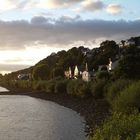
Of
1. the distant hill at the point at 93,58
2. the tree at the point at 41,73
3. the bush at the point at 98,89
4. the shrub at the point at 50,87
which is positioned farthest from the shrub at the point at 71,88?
the tree at the point at 41,73

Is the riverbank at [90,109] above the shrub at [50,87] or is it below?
below

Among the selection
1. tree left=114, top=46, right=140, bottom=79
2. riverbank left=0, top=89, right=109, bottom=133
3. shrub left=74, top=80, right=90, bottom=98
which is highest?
tree left=114, top=46, right=140, bottom=79

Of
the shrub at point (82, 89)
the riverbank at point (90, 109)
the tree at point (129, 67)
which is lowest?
the riverbank at point (90, 109)

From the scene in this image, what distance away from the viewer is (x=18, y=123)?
45625 millimetres

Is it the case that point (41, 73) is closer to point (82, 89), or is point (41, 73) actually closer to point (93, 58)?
point (93, 58)

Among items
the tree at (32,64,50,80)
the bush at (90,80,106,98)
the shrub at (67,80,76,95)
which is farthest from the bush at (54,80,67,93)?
the tree at (32,64,50,80)

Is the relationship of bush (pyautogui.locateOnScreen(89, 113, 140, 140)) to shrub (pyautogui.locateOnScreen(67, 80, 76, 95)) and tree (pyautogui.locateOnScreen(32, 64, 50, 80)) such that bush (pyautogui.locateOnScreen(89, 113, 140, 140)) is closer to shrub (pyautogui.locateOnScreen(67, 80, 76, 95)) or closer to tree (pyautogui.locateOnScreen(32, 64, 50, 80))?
shrub (pyautogui.locateOnScreen(67, 80, 76, 95))

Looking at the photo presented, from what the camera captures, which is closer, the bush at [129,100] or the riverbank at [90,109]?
the bush at [129,100]

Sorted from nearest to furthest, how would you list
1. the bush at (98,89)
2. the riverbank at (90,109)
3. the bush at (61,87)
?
1. the riverbank at (90,109)
2. the bush at (98,89)
3. the bush at (61,87)

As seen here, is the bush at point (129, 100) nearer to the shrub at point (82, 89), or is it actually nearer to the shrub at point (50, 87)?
→ the shrub at point (82, 89)

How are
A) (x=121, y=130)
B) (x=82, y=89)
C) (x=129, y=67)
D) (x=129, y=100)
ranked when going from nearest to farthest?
(x=121, y=130), (x=129, y=100), (x=129, y=67), (x=82, y=89)

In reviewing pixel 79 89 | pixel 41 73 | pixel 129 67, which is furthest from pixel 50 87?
pixel 41 73

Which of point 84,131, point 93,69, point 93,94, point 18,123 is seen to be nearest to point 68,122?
point 18,123

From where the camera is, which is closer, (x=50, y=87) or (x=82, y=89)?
(x=82, y=89)
